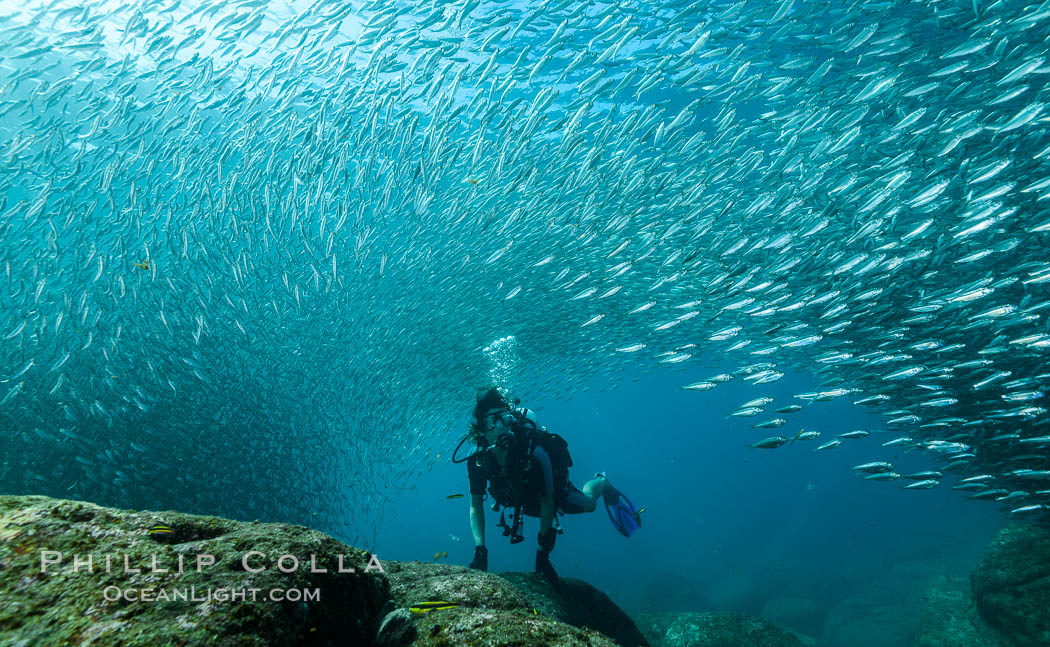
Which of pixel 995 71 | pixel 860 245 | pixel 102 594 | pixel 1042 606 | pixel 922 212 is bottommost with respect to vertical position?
pixel 1042 606

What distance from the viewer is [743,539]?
46.5m

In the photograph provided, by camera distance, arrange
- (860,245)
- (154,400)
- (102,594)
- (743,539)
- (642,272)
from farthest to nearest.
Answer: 1. (743,539)
2. (642,272)
3. (154,400)
4. (860,245)
5. (102,594)

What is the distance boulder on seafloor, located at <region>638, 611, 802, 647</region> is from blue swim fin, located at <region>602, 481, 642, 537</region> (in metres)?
1.68

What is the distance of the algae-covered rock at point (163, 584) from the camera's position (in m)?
1.21

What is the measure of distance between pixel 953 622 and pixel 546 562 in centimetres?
1122

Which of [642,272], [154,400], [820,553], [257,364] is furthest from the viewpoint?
[820,553]

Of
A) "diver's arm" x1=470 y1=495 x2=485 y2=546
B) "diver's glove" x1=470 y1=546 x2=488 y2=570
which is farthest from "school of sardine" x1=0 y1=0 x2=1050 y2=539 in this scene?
"diver's glove" x1=470 y1=546 x2=488 y2=570

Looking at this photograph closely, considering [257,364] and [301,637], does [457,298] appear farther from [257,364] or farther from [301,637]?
Answer: [301,637]

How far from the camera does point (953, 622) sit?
32.1 feet

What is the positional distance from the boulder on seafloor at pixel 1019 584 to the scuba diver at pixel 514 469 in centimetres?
871

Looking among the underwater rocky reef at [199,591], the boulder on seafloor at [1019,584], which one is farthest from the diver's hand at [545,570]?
the boulder on seafloor at [1019,584]

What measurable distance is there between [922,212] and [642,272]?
746 centimetres

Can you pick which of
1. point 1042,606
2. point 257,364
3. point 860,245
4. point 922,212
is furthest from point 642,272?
point 257,364

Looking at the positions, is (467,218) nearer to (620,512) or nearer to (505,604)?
(620,512)
